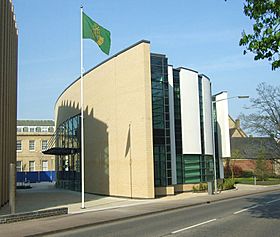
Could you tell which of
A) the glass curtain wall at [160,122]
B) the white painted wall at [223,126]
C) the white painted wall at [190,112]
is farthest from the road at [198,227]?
the white painted wall at [223,126]

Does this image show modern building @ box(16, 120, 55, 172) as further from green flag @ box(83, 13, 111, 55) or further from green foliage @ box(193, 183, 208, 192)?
green flag @ box(83, 13, 111, 55)

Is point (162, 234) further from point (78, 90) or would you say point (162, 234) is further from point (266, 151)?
point (266, 151)

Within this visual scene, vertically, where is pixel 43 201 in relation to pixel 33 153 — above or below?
below

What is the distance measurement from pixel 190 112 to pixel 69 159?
643 inches

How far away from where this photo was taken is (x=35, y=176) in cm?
7706

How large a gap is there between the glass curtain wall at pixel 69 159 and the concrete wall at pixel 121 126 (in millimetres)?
3876

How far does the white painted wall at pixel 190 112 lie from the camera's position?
34.2m

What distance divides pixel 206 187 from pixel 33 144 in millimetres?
62469

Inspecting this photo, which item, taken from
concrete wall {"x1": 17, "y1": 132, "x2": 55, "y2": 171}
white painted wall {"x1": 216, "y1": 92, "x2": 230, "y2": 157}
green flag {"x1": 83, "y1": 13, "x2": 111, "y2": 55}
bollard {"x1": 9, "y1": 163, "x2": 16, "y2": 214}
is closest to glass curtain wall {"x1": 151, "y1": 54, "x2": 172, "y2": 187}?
green flag {"x1": 83, "y1": 13, "x2": 111, "y2": 55}

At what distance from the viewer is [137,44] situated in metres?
29.4

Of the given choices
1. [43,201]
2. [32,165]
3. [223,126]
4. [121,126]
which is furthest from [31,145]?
Answer: [43,201]

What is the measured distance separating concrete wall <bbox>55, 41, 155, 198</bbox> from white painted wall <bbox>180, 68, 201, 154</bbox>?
5.94m

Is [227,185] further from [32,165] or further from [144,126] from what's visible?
[32,165]

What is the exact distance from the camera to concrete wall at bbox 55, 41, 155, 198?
93.5 feet
